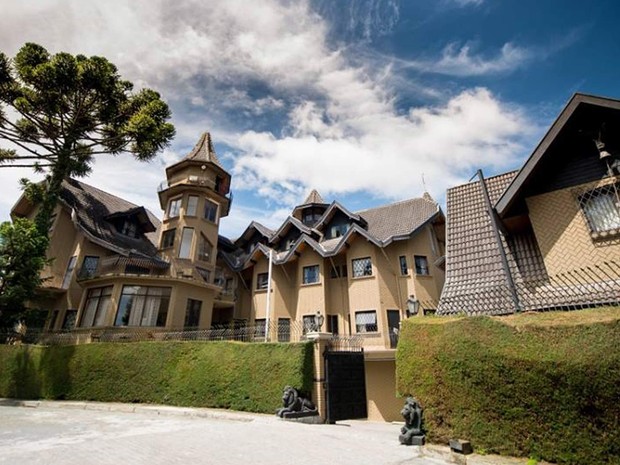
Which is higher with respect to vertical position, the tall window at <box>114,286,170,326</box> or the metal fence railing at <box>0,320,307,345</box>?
the tall window at <box>114,286,170,326</box>

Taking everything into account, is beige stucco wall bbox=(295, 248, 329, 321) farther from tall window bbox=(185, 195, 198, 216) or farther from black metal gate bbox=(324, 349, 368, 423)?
tall window bbox=(185, 195, 198, 216)

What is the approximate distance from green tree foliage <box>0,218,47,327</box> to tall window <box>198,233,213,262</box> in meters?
9.78

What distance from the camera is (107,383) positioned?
15.1 m

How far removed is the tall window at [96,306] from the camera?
66.9 feet

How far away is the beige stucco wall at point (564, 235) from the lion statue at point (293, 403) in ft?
30.1

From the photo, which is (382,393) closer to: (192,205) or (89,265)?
(192,205)

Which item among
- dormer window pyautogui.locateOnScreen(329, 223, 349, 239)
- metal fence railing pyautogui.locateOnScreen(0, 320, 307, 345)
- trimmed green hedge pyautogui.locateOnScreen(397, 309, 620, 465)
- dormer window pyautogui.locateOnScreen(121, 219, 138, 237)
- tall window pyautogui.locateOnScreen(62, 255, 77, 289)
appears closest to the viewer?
trimmed green hedge pyautogui.locateOnScreen(397, 309, 620, 465)

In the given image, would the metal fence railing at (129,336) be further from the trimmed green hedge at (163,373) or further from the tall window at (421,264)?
Result: the tall window at (421,264)

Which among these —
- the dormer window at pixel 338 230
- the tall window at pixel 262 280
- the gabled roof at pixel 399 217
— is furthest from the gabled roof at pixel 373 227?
the tall window at pixel 262 280

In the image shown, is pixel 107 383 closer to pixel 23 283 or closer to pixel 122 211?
pixel 23 283

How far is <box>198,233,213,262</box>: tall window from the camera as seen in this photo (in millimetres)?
24995

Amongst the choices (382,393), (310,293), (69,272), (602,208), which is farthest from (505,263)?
(69,272)

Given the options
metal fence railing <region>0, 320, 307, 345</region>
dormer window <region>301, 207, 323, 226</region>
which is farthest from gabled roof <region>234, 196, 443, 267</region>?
metal fence railing <region>0, 320, 307, 345</region>

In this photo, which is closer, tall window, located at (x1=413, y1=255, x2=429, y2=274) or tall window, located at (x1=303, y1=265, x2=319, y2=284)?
tall window, located at (x1=413, y1=255, x2=429, y2=274)
